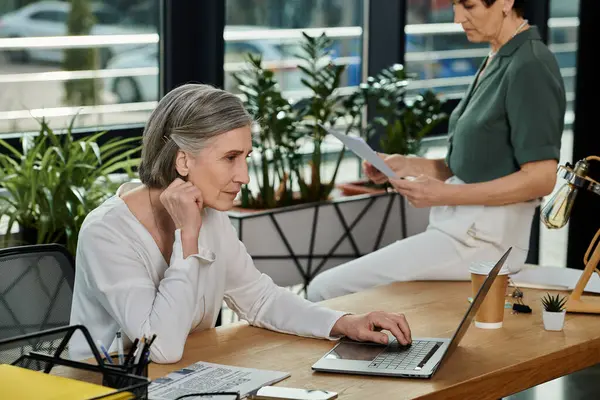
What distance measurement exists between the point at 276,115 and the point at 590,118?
1.78 meters

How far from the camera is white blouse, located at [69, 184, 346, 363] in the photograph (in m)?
2.46

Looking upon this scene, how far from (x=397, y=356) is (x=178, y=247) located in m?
0.59

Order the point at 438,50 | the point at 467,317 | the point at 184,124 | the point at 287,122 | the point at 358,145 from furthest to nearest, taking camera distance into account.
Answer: the point at 438,50
the point at 287,122
the point at 358,145
the point at 184,124
the point at 467,317

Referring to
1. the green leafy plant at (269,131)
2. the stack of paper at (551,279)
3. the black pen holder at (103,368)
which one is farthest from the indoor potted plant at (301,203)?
the black pen holder at (103,368)

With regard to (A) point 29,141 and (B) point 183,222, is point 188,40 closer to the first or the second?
(A) point 29,141

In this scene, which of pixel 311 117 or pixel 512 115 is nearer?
pixel 512 115

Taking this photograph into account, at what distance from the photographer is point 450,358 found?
250cm

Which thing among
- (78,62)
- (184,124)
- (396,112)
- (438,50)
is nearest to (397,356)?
(184,124)

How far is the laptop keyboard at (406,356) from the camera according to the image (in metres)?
2.38

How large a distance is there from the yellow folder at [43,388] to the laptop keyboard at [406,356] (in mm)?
773

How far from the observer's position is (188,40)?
477cm

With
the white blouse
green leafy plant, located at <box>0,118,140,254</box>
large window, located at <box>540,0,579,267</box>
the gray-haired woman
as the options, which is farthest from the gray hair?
large window, located at <box>540,0,579,267</box>

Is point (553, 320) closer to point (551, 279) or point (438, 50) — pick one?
point (551, 279)

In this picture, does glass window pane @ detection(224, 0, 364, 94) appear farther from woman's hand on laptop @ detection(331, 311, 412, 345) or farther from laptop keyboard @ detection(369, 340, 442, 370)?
laptop keyboard @ detection(369, 340, 442, 370)
